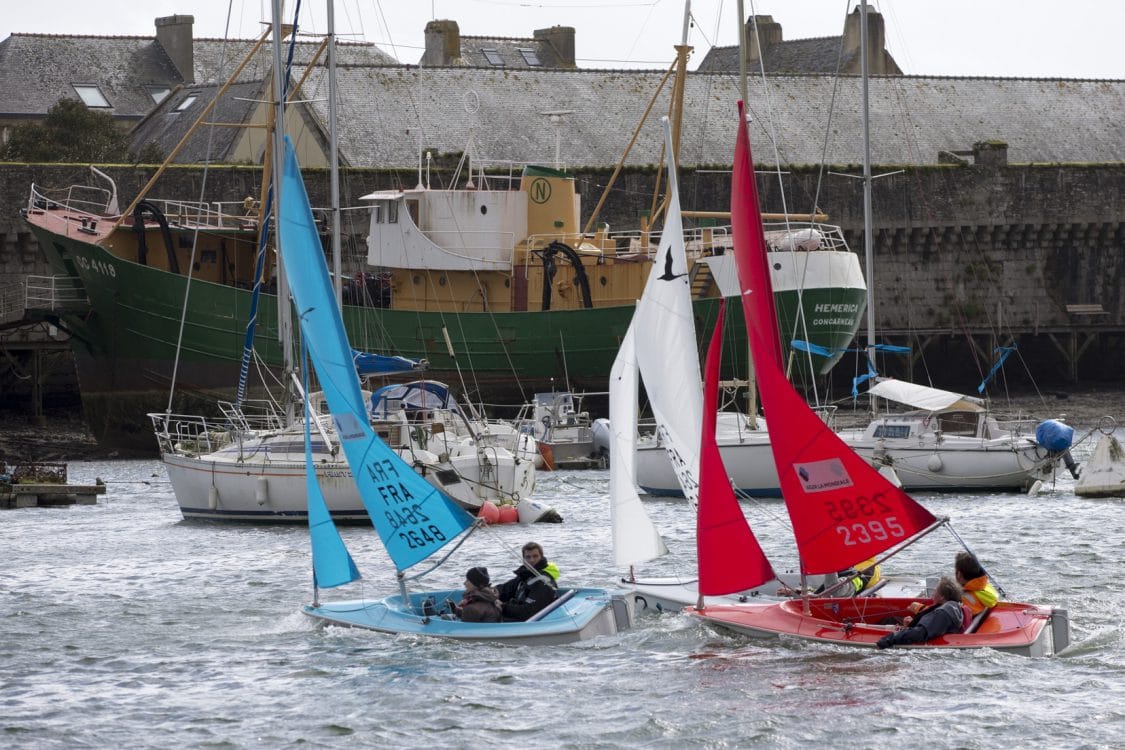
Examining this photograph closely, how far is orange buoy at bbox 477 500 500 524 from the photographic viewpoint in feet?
91.2

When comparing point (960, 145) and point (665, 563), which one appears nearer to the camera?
point (665, 563)

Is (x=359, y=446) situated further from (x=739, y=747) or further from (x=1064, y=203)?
(x=1064, y=203)

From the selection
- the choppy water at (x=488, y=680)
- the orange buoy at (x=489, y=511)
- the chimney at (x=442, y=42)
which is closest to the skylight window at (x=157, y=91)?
the chimney at (x=442, y=42)

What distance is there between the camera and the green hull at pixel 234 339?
147 feet

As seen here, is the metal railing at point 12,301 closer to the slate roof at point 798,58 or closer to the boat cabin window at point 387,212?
the boat cabin window at point 387,212

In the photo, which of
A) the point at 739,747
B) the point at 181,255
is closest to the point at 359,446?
the point at 739,747

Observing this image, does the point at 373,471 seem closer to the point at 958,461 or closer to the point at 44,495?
the point at 958,461

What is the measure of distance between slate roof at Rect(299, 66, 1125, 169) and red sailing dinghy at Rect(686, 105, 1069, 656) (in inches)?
1450

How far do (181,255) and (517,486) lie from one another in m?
20.1

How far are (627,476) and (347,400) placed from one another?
2613mm

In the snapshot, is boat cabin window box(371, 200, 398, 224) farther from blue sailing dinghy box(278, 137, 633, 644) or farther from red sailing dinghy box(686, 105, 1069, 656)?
red sailing dinghy box(686, 105, 1069, 656)

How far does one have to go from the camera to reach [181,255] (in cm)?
4638

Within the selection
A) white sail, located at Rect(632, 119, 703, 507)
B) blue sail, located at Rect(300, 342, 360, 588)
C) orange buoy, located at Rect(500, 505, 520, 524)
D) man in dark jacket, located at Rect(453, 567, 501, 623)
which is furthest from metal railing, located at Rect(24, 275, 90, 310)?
man in dark jacket, located at Rect(453, 567, 501, 623)

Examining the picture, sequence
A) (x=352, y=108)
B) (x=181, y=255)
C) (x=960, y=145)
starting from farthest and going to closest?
(x=960, y=145) < (x=352, y=108) < (x=181, y=255)
